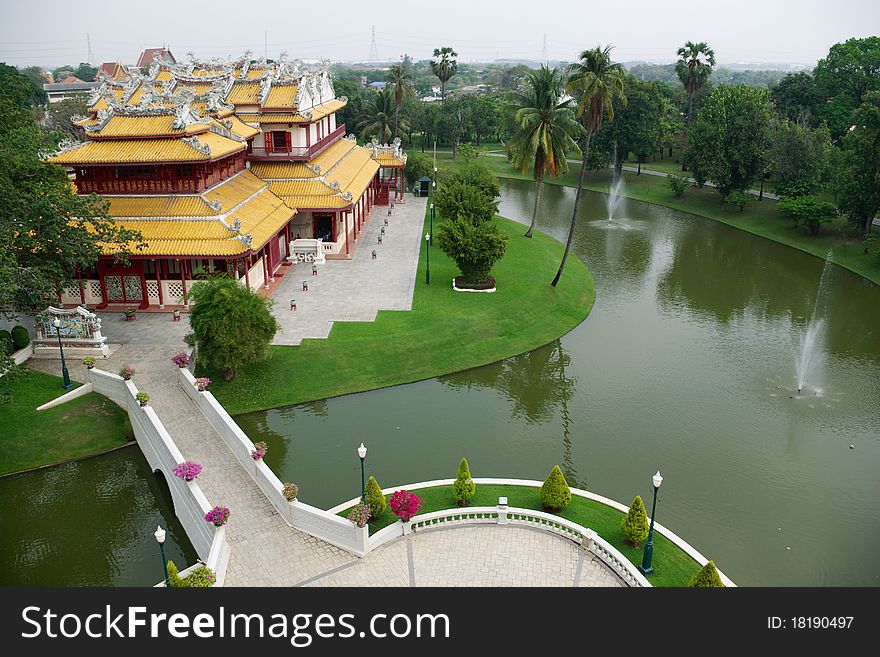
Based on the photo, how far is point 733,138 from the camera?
65.1 metres

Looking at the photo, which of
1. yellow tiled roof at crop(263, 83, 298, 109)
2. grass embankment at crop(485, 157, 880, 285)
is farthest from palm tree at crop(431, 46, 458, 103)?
yellow tiled roof at crop(263, 83, 298, 109)

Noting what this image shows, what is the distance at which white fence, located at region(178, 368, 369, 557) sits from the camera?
2081 centimetres

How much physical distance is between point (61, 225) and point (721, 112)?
189 feet

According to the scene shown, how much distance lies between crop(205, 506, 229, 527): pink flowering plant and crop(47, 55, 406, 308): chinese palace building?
1609 centimetres

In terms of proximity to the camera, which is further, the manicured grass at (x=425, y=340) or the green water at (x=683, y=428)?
the manicured grass at (x=425, y=340)

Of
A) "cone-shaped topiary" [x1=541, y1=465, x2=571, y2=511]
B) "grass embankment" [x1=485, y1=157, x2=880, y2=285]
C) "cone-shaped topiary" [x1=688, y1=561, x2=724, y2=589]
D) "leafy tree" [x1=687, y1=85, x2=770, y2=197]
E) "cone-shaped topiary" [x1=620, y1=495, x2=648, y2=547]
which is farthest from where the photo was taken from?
"leafy tree" [x1=687, y1=85, x2=770, y2=197]

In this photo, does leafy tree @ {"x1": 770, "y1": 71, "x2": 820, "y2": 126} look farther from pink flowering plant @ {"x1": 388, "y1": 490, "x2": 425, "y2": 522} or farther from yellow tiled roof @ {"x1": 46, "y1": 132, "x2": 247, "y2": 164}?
pink flowering plant @ {"x1": 388, "y1": 490, "x2": 425, "y2": 522}

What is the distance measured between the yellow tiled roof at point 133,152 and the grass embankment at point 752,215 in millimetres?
45084

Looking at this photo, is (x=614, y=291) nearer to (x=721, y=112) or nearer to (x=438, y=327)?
(x=438, y=327)

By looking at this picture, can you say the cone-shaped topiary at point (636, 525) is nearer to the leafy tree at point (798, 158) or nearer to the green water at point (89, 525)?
the green water at point (89, 525)

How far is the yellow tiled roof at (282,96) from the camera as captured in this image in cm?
4888

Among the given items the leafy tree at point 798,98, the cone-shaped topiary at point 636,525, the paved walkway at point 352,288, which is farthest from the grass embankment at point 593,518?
the leafy tree at point 798,98

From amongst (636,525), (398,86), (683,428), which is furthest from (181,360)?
(398,86)
